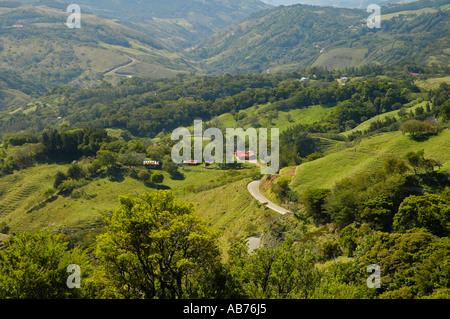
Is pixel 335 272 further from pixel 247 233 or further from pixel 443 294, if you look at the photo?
pixel 247 233

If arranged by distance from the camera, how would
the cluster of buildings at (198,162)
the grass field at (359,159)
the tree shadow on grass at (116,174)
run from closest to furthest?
the grass field at (359,159) → the tree shadow on grass at (116,174) → the cluster of buildings at (198,162)

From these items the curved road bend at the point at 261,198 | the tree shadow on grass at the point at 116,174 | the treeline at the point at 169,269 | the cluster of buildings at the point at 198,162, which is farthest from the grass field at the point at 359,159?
the tree shadow on grass at the point at 116,174

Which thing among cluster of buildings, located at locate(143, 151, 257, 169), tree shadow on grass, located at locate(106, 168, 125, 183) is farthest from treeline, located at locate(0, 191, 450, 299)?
cluster of buildings, located at locate(143, 151, 257, 169)

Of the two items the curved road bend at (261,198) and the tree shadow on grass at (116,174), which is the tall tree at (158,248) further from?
the tree shadow on grass at (116,174)

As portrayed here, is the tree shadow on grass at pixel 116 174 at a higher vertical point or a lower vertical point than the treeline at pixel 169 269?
lower

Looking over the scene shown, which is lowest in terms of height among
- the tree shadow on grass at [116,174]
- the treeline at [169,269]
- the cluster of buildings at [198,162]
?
the tree shadow on grass at [116,174]

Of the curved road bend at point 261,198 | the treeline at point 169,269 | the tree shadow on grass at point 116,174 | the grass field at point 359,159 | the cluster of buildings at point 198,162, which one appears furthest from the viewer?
the cluster of buildings at point 198,162

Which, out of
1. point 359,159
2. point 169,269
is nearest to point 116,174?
point 359,159

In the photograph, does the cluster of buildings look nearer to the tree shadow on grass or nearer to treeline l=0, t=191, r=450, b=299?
the tree shadow on grass
